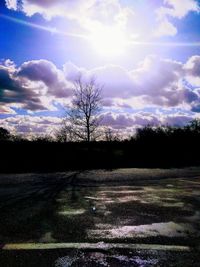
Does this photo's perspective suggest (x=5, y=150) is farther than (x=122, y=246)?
Yes

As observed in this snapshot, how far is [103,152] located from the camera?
1526 inches

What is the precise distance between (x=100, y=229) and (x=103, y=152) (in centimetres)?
3283

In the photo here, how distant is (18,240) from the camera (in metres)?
5.27

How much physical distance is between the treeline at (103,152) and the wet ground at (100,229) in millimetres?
19450

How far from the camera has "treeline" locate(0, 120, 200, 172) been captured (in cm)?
3131

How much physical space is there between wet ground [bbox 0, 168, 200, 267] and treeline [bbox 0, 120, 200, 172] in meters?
19.5

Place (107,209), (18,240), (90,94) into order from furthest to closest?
(90,94), (107,209), (18,240)

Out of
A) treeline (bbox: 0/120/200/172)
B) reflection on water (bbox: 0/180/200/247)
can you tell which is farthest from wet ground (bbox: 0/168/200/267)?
treeline (bbox: 0/120/200/172)

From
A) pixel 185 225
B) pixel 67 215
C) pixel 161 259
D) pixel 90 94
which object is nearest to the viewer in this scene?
pixel 161 259

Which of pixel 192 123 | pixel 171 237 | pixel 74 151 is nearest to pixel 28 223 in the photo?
pixel 171 237

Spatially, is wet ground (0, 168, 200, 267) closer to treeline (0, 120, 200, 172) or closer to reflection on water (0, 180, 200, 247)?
reflection on water (0, 180, 200, 247)

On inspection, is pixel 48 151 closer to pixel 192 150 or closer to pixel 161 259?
pixel 192 150

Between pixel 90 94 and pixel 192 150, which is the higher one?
pixel 90 94

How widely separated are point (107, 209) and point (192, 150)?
4155 cm
